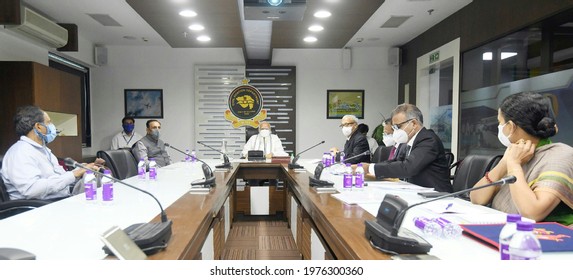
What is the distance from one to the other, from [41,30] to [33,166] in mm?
2867

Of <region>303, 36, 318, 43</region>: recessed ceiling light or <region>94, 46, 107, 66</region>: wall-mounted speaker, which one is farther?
<region>94, 46, 107, 66</region>: wall-mounted speaker

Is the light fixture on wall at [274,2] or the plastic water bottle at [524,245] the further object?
the light fixture on wall at [274,2]

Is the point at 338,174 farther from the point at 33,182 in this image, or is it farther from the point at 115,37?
the point at 115,37

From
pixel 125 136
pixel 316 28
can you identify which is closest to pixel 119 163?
pixel 316 28

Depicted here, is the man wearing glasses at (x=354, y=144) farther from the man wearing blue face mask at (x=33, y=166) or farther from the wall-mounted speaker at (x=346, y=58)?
the man wearing blue face mask at (x=33, y=166)

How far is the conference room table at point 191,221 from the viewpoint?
Result: 47.7 inches

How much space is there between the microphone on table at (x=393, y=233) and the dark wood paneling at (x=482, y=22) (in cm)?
316

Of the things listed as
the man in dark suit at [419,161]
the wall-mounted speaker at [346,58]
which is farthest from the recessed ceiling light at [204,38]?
the man in dark suit at [419,161]

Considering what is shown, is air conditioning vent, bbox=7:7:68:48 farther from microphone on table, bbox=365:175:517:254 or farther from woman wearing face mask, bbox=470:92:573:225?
woman wearing face mask, bbox=470:92:573:225

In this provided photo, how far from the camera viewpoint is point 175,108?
24.1 ft

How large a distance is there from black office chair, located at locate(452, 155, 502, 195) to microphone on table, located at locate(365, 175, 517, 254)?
1.18 m

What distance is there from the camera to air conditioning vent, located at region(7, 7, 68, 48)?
4348 millimetres

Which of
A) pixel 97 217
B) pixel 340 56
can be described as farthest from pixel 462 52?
pixel 97 217

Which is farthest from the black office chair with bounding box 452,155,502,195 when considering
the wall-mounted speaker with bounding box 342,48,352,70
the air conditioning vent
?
the wall-mounted speaker with bounding box 342,48,352,70
